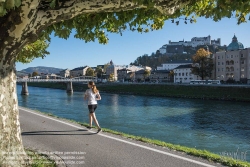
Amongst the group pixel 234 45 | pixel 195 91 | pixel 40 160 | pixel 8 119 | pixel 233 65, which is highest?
pixel 234 45

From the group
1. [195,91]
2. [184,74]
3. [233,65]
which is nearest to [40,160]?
[195,91]

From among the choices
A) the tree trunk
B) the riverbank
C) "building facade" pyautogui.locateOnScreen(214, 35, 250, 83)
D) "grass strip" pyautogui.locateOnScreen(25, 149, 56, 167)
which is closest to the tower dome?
Answer: "building facade" pyautogui.locateOnScreen(214, 35, 250, 83)

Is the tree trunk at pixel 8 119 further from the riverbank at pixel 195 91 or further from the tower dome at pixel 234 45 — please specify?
the tower dome at pixel 234 45

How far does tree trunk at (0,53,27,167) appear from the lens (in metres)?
5.55

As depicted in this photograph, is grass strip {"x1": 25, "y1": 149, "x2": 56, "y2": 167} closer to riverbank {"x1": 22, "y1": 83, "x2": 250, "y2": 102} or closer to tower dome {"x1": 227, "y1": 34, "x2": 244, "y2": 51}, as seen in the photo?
riverbank {"x1": 22, "y1": 83, "x2": 250, "y2": 102}

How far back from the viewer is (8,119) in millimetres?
5719

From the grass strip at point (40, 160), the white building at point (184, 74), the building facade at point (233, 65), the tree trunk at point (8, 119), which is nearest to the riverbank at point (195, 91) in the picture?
the building facade at point (233, 65)

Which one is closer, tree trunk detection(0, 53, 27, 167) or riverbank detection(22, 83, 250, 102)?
tree trunk detection(0, 53, 27, 167)

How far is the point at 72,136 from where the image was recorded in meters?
9.98

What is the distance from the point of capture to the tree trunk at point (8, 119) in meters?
5.55

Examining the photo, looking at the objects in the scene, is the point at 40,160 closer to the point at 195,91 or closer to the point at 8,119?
the point at 8,119

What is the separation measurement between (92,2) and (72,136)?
6.17m

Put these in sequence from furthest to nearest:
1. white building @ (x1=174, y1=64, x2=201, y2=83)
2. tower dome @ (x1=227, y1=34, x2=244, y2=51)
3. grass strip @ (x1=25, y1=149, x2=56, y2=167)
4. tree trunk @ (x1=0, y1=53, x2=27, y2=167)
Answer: white building @ (x1=174, y1=64, x2=201, y2=83)
tower dome @ (x1=227, y1=34, x2=244, y2=51)
grass strip @ (x1=25, y1=149, x2=56, y2=167)
tree trunk @ (x1=0, y1=53, x2=27, y2=167)

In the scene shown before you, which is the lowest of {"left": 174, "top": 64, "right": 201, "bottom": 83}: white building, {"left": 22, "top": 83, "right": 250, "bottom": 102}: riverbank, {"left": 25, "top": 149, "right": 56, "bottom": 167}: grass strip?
{"left": 22, "top": 83, "right": 250, "bottom": 102}: riverbank
